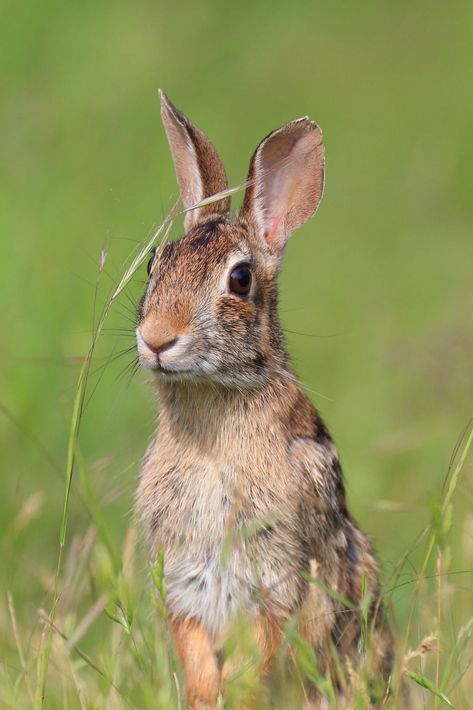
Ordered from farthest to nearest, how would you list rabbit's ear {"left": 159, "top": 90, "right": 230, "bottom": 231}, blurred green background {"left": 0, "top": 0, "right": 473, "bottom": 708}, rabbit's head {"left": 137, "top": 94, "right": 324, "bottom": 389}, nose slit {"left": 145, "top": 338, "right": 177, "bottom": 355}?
blurred green background {"left": 0, "top": 0, "right": 473, "bottom": 708}, rabbit's ear {"left": 159, "top": 90, "right": 230, "bottom": 231}, rabbit's head {"left": 137, "top": 94, "right": 324, "bottom": 389}, nose slit {"left": 145, "top": 338, "right": 177, "bottom": 355}

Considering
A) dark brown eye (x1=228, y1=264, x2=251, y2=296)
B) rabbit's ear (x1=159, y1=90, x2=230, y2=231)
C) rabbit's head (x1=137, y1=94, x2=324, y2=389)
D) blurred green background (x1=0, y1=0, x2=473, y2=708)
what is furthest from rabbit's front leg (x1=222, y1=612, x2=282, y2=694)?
rabbit's ear (x1=159, y1=90, x2=230, y2=231)

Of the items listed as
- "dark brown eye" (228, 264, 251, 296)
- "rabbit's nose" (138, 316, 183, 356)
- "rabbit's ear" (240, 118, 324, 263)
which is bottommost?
"rabbit's nose" (138, 316, 183, 356)

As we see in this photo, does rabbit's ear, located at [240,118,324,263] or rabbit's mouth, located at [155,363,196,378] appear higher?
rabbit's ear, located at [240,118,324,263]

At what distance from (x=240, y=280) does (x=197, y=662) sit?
1290 millimetres

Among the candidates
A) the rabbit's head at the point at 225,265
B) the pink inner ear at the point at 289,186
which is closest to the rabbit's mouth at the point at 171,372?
the rabbit's head at the point at 225,265

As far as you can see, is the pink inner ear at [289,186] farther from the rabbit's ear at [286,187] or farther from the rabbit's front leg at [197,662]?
the rabbit's front leg at [197,662]

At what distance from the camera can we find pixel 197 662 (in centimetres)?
483

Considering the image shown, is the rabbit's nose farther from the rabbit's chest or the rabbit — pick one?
the rabbit's chest

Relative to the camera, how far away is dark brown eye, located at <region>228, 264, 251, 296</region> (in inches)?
192

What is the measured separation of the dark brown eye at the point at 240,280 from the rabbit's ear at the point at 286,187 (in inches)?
16.2

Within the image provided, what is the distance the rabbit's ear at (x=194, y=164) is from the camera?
5.32 m

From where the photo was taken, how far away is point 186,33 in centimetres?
1268

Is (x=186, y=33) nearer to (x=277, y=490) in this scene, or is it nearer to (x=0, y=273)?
(x=0, y=273)

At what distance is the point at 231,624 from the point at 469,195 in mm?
6725
